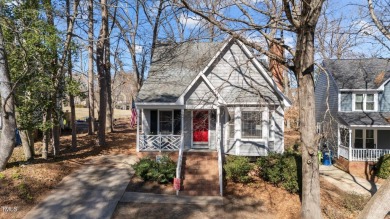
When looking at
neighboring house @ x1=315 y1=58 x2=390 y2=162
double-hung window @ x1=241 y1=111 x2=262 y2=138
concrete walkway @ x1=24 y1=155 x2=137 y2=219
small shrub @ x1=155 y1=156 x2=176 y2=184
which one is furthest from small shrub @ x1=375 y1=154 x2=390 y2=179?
concrete walkway @ x1=24 y1=155 x2=137 y2=219

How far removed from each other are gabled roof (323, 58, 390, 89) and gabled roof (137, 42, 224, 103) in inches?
390

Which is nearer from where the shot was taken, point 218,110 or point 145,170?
point 145,170

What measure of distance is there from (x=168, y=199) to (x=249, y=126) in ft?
20.8

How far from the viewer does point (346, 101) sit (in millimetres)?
19953

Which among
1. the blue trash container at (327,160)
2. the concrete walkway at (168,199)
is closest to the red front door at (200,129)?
the concrete walkway at (168,199)

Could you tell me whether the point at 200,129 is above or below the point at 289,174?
above

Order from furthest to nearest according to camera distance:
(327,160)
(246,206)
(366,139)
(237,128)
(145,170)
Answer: (366,139)
(327,160)
(237,128)
(145,170)
(246,206)

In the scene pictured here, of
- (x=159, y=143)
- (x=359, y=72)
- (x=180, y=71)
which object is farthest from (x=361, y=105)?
(x=159, y=143)

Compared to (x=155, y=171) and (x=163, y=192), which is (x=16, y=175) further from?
(x=163, y=192)

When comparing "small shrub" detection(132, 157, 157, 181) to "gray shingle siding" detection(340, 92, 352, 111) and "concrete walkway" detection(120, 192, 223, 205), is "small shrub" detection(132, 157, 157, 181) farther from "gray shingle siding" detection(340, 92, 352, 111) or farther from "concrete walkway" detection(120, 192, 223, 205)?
"gray shingle siding" detection(340, 92, 352, 111)

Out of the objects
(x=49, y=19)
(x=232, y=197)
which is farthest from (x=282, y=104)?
(x=49, y=19)

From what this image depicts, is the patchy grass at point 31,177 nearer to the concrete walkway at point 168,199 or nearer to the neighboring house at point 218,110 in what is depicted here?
the concrete walkway at point 168,199

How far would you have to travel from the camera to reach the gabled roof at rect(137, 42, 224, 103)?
50.9ft

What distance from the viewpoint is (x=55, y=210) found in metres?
9.38
